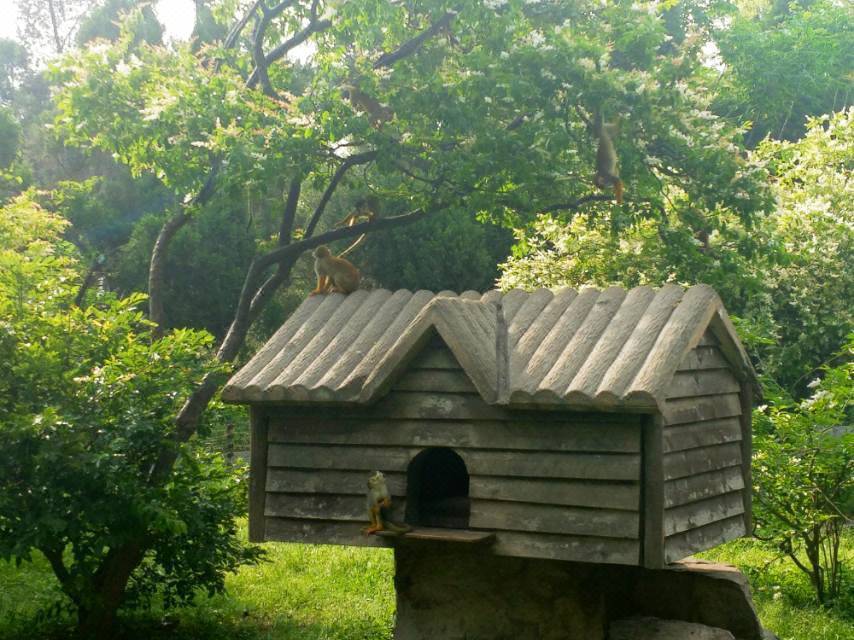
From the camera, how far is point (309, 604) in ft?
36.0

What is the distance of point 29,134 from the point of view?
31641 mm

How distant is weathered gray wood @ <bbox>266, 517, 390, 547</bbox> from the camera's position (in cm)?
658

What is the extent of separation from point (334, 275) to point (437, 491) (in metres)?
1.78

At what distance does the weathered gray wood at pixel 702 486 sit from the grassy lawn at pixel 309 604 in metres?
3.23

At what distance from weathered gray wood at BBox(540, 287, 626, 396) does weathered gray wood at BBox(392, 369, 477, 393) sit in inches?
22.3

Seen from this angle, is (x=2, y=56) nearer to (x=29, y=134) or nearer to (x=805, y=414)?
(x=29, y=134)

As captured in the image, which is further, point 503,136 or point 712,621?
point 503,136

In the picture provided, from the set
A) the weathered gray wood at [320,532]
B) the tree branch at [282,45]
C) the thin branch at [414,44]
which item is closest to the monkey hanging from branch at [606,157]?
the thin branch at [414,44]

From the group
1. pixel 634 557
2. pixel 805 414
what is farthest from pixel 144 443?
pixel 805 414

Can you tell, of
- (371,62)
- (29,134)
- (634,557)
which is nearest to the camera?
(634,557)

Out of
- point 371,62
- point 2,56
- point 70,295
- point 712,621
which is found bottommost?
point 712,621

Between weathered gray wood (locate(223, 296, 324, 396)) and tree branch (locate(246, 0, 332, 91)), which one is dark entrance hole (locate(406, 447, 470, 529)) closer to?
weathered gray wood (locate(223, 296, 324, 396))

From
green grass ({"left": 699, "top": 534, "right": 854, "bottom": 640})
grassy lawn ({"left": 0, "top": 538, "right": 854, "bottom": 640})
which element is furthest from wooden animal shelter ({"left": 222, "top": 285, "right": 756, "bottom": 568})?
grassy lawn ({"left": 0, "top": 538, "right": 854, "bottom": 640})

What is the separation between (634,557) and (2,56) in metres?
37.0
